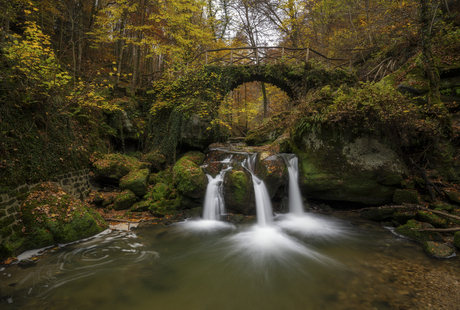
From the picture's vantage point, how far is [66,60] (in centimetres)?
1127

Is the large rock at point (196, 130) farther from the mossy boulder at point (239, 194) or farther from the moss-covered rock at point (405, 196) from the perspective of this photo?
the moss-covered rock at point (405, 196)

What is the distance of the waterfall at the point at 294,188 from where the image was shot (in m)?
7.31

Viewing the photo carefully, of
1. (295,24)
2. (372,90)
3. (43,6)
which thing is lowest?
(372,90)

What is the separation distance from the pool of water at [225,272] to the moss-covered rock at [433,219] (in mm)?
926

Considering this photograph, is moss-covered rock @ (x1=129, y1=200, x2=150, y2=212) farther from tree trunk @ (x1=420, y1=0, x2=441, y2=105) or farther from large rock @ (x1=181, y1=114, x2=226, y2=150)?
tree trunk @ (x1=420, y1=0, x2=441, y2=105)

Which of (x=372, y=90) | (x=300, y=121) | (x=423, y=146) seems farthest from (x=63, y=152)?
(x=423, y=146)

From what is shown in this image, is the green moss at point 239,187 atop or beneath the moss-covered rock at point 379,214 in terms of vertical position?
atop

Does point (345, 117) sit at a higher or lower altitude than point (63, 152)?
higher

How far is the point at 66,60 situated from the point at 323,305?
15688mm

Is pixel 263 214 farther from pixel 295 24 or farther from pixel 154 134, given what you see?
pixel 295 24

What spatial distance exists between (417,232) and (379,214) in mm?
1311

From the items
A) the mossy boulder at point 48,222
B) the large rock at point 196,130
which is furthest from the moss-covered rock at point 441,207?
the mossy boulder at point 48,222

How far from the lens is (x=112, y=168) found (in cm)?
754

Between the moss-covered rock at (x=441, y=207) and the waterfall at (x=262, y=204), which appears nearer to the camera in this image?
the moss-covered rock at (x=441, y=207)
